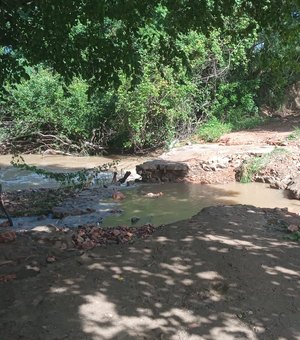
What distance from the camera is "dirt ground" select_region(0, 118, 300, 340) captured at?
3.78 m

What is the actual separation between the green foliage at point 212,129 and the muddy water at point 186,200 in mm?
5416

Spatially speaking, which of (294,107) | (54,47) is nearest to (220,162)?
(54,47)

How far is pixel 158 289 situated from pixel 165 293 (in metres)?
0.10

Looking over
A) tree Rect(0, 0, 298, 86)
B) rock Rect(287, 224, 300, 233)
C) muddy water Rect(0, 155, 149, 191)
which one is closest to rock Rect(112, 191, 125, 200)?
muddy water Rect(0, 155, 149, 191)

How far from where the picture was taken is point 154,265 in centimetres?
501

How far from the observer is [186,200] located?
11391 mm

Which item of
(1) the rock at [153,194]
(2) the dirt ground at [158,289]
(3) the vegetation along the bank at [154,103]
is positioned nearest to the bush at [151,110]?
(3) the vegetation along the bank at [154,103]

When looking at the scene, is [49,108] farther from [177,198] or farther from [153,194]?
[177,198]

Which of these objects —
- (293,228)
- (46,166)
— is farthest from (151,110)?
(293,228)

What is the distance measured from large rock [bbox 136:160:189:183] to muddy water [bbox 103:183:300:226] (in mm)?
575

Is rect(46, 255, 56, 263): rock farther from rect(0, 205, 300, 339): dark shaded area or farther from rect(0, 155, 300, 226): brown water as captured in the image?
rect(0, 155, 300, 226): brown water

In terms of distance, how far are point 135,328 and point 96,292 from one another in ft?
2.17

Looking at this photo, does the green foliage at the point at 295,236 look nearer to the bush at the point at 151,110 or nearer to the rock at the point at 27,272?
the rock at the point at 27,272

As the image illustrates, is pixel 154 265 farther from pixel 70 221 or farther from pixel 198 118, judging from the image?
pixel 198 118
